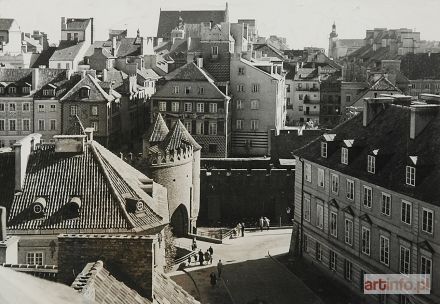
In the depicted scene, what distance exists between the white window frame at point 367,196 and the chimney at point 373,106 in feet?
22.4

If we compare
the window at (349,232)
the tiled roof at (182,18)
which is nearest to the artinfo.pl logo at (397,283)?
the window at (349,232)

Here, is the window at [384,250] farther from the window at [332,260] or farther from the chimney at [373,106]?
the chimney at [373,106]

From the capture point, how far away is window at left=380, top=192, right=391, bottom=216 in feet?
123

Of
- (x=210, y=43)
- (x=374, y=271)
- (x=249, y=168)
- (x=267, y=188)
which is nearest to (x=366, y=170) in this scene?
(x=374, y=271)

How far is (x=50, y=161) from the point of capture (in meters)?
36.9

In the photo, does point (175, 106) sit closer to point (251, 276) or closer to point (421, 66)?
point (251, 276)

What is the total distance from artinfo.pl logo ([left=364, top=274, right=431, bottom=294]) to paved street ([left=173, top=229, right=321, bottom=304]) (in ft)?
12.3

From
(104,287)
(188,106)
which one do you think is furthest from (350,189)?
(188,106)

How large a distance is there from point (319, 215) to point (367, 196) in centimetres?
748

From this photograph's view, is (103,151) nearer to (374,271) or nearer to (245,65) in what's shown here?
(374,271)

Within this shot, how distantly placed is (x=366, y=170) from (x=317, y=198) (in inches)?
295

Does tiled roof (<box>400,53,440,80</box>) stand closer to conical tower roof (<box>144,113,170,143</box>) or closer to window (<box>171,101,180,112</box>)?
window (<box>171,101,180,112</box>)

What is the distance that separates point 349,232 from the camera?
140 ft

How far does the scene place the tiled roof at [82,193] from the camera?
110 ft
